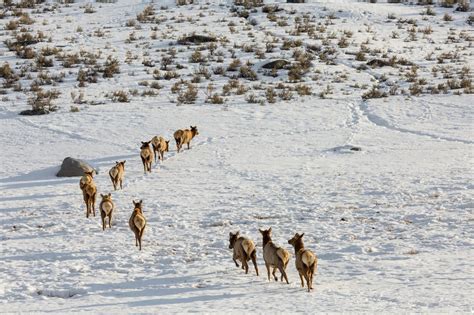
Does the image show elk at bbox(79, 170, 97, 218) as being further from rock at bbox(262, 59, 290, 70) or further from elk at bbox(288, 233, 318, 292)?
rock at bbox(262, 59, 290, 70)

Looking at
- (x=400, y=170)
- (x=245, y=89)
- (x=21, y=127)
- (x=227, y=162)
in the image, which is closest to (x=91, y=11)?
(x=245, y=89)

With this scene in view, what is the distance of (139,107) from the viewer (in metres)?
25.5

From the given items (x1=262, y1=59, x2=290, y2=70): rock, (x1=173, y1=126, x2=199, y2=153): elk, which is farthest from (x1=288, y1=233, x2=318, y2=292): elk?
(x1=262, y1=59, x2=290, y2=70): rock

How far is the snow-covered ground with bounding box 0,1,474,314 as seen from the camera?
10.1 m

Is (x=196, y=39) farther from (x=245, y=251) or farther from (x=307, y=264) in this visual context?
(x=307, y=264)

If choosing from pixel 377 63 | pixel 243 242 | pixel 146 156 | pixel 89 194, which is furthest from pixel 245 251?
pixel 377 63

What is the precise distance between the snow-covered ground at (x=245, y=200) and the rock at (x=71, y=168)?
0.36 metres

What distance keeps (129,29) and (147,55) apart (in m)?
6.36

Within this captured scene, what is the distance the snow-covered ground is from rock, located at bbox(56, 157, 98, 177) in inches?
14.0

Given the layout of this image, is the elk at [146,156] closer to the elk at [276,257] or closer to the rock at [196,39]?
the elk at [276,257]

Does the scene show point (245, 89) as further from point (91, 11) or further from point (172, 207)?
point (91, 11)

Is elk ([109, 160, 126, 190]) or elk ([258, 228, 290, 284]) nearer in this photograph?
elk ([258, 228, 290, 284])

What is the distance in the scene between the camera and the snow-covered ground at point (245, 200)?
10.1m

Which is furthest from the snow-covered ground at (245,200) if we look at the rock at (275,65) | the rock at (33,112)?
the rock at (275,65)
